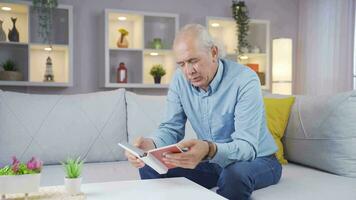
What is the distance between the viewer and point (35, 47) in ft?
11.5

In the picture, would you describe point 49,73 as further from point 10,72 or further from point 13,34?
point 13,34

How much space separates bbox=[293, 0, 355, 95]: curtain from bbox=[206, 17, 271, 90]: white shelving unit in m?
0.52

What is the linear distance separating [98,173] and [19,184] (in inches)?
31.9

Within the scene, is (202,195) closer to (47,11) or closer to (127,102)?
(127,102)

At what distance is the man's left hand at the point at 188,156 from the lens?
48.6 inches

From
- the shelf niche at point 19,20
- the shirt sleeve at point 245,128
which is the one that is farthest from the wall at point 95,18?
the shirt sleeve at point 245,128

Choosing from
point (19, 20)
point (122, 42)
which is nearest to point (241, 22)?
point (122, 42)

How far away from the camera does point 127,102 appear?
2.29 m

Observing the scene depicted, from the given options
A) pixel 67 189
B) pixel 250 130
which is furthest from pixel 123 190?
pixel 250 130

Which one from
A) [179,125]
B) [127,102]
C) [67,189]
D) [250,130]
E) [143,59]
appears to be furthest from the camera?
[143,59]

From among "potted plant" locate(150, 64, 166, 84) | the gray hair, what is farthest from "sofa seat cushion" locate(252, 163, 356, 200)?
"potted plant" locate(150, 64, 166, 84)

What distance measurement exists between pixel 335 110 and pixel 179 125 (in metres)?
0.76

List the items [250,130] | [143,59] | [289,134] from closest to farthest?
[250,130]
[289,134]
[143,59]

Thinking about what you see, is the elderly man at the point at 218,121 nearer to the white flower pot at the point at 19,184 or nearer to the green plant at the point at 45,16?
the white flower pot at the point at 19,184
